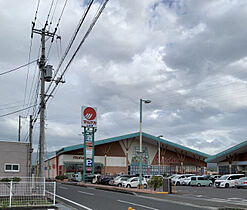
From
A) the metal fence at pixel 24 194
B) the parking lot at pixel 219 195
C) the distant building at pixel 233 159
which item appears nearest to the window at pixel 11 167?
the metal fence at pixel 24 194

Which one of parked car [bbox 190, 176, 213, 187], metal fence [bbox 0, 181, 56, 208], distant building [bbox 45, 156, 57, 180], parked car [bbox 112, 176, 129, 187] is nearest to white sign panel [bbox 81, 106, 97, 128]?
parked car [bbox 112, 176, 129, 187]

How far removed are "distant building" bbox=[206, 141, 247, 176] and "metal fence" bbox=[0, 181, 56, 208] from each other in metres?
42.6

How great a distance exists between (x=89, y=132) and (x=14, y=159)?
28238 mm

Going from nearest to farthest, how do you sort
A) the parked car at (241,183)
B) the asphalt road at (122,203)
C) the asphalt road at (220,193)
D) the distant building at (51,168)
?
the asphalt road at (122,203) → the asphalt road at (220,193) → the parked car at (241,183) → the distant building at (51,168)

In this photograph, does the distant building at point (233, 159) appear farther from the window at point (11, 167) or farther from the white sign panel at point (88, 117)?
the window at point (11, 167)

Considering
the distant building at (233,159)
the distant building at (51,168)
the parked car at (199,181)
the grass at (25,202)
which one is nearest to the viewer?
the grass at (25,202)

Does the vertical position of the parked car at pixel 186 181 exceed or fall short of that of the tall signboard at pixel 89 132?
it falls short

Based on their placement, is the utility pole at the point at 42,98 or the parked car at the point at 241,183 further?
the parked car at the point at 241,183

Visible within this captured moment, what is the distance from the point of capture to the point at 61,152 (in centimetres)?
6281

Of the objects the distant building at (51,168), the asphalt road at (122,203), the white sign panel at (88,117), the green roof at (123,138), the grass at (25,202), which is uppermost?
the white sign panel at (88,117)

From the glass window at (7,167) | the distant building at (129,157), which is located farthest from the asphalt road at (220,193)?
the distant building at (129,157)

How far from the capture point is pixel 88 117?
160 feet

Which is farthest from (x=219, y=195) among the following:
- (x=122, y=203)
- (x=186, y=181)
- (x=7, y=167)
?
(x=186, y=181)

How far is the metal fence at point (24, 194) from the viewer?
1362 cm
